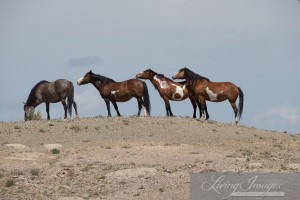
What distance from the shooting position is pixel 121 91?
36.9 metres

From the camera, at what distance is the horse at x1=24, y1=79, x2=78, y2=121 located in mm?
40500

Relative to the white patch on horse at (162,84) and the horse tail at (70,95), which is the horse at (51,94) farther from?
the white patch on horse at (162,84)

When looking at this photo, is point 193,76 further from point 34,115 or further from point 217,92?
point 34,115

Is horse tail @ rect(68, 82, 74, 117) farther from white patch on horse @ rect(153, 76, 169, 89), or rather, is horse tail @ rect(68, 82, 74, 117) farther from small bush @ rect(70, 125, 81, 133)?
small bush @ rect(70, 125, 81, 133)

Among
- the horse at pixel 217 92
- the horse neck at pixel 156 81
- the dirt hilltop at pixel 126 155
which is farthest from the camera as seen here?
the horse neck at pixel 156 81

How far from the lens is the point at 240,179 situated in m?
21.3

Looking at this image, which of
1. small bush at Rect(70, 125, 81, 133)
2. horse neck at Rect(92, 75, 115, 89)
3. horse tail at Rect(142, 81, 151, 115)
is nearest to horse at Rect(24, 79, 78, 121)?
horse neck at Rect(92, 75, 115, 89)

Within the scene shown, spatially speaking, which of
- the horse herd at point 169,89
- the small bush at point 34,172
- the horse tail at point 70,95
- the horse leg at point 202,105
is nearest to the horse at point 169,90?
the horse herd at point 169,89

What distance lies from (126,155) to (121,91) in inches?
424

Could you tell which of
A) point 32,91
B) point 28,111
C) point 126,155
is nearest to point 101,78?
point 32,91

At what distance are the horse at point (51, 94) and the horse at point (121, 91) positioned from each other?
2.72m

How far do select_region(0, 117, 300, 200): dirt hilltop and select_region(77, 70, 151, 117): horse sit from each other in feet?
7.75

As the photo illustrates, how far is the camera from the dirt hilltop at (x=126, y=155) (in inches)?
843

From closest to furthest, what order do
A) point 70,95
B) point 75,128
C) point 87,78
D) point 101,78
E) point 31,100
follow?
point 75,128
point 101,78
point 87,78
point 70,95
point 31,100
